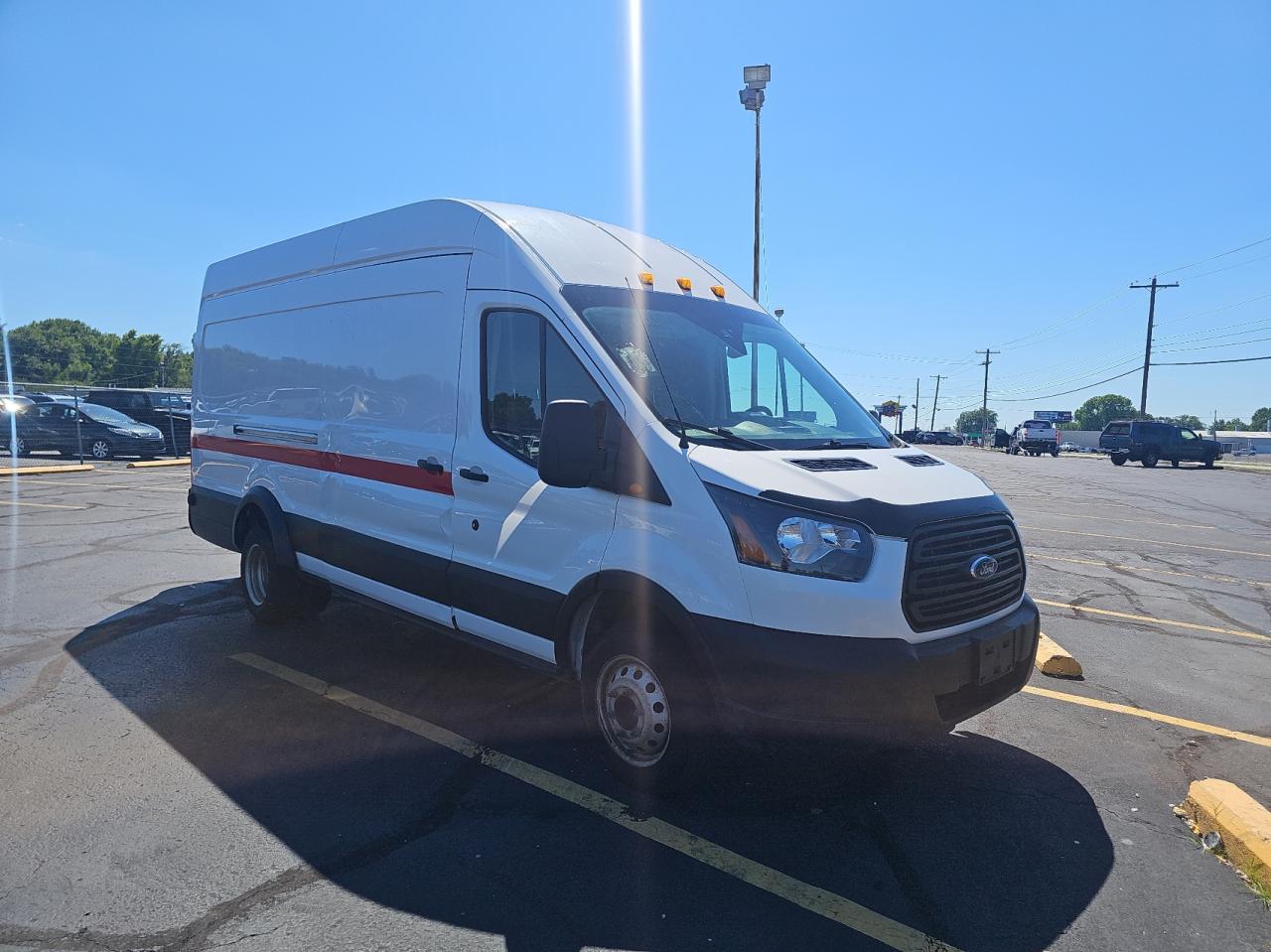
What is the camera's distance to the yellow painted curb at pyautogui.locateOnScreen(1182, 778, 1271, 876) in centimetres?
292

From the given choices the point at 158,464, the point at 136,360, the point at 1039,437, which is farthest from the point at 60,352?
the point at 1039,437

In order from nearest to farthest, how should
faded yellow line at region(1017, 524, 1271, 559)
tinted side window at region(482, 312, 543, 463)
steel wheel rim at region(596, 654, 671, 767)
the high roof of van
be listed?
steel wheel rim at region(596, 654, 671, 767)
tinted side window at region(482, 312, 543, 463)
the high roof of van
faded yellow line at region(1017, 524, 1271, 559)

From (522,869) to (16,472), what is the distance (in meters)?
18.2

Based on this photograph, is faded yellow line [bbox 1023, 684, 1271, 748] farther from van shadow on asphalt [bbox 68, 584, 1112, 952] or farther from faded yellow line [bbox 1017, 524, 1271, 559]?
faded yellow line [bbox 1017, 524, 1271, 559]

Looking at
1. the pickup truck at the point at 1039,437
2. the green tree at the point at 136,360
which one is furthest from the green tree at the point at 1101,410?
the green tree at the point at 136,360

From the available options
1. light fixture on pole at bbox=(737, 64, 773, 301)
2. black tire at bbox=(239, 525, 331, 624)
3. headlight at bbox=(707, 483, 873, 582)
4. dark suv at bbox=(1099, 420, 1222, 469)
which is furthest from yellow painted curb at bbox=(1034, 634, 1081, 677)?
dark suv at bbox=(1099, 420, 1222, 469)

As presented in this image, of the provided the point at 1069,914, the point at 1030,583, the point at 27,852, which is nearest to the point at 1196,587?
the point at 1030,583

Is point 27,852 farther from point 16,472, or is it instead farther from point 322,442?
point 16,472

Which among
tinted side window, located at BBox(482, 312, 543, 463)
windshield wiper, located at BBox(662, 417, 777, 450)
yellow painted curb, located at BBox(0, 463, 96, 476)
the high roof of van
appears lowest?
yellow painted curb, located at BBox(0, 463, 96, 476)

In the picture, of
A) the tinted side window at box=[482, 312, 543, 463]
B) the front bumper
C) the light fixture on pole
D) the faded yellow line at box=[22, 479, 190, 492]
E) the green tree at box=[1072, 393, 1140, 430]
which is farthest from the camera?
the green tree at box=[1072, 393, 1140, 430]

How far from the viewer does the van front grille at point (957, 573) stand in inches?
118

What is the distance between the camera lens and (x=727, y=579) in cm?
301

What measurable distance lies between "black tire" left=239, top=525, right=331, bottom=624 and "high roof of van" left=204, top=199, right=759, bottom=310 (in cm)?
214

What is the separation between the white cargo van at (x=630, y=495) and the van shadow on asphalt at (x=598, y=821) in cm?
47
